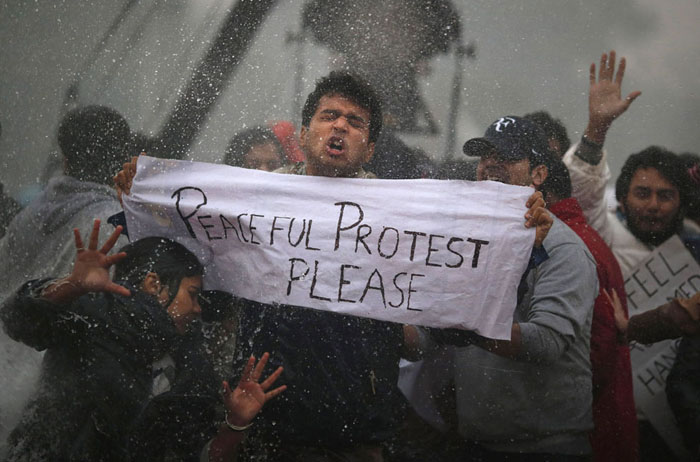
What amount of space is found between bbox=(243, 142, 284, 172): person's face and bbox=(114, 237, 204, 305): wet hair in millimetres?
735

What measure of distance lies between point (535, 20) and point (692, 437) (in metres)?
1.69

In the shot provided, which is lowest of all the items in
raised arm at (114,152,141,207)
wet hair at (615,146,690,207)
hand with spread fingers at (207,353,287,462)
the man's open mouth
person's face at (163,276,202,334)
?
hand with spread fingers at (207,353,287,462)

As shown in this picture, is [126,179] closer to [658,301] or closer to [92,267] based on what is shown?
[92,267]

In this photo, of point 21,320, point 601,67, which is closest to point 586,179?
point 601,67

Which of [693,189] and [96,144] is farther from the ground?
[693,189]

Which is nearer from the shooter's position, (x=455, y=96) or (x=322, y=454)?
(x=322, y=454)

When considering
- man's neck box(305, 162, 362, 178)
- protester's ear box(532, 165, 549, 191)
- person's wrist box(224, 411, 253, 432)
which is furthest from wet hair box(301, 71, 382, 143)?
person's wrist box(224, 411, 253, 432)

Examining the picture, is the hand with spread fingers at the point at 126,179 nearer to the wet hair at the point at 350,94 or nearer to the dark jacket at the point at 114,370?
the dark jacket at the point at 114,370

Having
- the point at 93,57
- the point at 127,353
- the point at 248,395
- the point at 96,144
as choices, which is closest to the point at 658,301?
the point at 248,395

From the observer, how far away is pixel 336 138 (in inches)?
86.3

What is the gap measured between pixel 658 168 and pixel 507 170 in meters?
0.74

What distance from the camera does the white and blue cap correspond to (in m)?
2.30

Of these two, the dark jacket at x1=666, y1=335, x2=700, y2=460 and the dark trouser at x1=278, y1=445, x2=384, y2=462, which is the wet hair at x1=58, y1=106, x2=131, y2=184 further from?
the dark jacket at x1=666, y1=335, x2=700, y2=460

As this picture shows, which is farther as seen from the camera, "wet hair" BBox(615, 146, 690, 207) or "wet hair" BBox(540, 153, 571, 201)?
"wet hair" BBox(615, 146, 690, 207)
